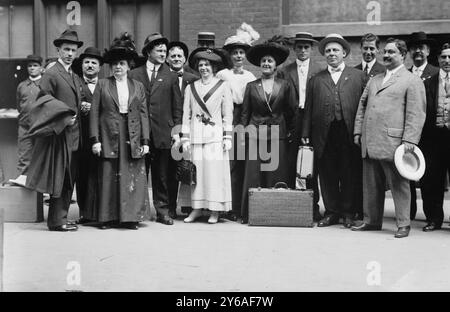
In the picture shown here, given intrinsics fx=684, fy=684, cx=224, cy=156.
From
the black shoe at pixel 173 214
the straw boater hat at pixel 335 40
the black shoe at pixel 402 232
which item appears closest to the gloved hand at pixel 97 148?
the black shoe at pixel 173 214

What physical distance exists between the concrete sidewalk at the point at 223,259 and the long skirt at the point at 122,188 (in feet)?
0.68

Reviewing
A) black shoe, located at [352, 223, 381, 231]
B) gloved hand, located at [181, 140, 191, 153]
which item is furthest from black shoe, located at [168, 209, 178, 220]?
black shoe, located at [352, 223, 381, 231]

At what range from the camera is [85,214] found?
8133 mm

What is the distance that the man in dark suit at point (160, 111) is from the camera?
27.3 ft

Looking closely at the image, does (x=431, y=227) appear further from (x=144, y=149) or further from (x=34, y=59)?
(x=34, y=59)

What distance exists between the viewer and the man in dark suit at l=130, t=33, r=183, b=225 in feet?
27.3

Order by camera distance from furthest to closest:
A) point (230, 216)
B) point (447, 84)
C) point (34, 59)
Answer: point (34, 59) → point (230, 216) → point (447, 84)

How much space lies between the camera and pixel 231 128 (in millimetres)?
8281

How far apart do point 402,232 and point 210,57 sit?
300cm

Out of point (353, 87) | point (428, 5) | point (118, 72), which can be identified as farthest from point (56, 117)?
point (428, 5)

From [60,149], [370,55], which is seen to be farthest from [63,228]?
[370,55]

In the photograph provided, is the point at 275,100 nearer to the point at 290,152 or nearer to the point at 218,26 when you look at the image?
the point at 290,152

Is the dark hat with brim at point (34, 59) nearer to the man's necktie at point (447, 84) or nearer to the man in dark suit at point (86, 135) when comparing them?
the man in dark suit at point (86, 135)

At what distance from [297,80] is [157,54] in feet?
5.81
